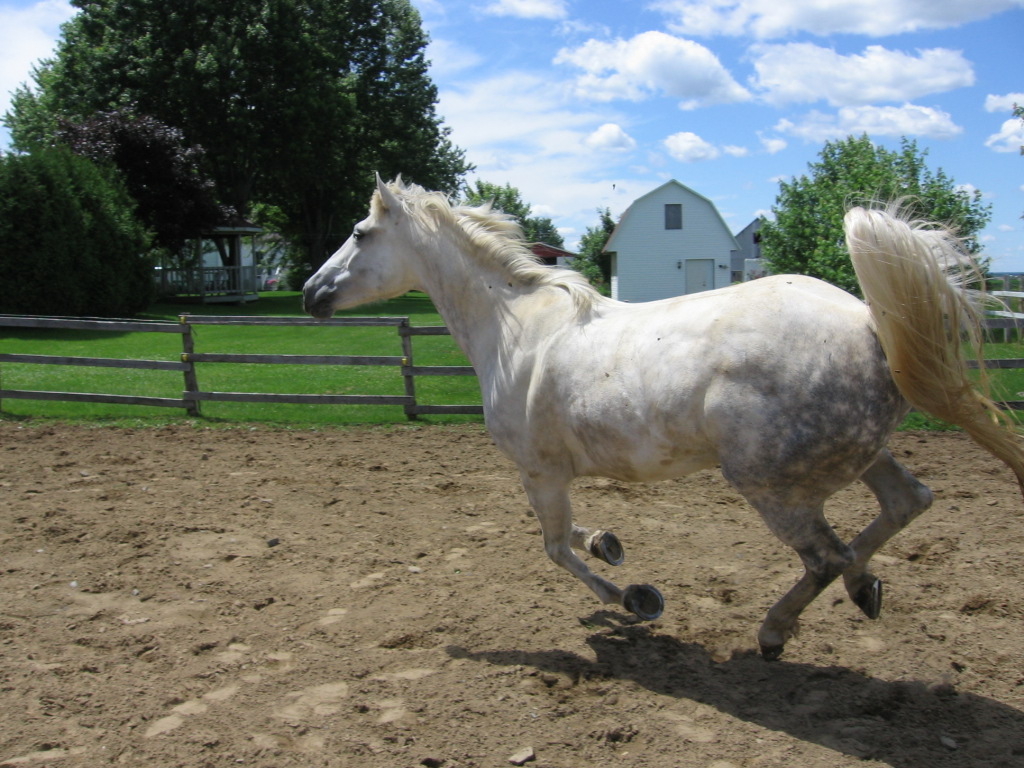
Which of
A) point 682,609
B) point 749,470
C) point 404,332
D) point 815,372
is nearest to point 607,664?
A: point 682,609

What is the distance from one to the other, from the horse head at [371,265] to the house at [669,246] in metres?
35.5

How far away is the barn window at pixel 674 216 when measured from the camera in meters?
39.8

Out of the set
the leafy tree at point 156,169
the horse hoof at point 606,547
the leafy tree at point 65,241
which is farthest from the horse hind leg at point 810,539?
the leafy tree at point 156,169

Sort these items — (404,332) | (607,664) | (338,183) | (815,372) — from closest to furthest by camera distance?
(815,372) → (607,664) → (404,332) → (338,183)

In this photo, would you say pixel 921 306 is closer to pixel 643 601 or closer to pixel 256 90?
pixel 643 601

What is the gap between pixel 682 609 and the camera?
450 centimetres

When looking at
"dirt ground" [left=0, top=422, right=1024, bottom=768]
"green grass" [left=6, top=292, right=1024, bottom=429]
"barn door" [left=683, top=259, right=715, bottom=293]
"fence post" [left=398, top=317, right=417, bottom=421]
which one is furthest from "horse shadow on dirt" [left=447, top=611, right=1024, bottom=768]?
"barn door" [left=683, top=259, right=715, bottom=293]

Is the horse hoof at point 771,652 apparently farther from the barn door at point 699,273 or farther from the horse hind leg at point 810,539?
the barn door at point 699,273

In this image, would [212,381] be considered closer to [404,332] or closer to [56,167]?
[404,332]

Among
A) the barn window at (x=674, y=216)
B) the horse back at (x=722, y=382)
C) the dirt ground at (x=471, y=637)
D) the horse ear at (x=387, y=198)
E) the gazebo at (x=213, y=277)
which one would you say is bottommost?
the dirt ground at (x=471, y=637)

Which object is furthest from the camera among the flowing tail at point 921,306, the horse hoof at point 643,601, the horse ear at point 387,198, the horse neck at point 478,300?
the horse ear at point 387,198

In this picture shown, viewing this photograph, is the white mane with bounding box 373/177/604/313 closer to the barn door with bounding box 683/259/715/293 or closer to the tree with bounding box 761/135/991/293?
the tree with bounding box 761/135/991/293

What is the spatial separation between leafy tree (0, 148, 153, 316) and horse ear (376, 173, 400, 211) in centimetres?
1847

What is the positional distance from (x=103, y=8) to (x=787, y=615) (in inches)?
1419
